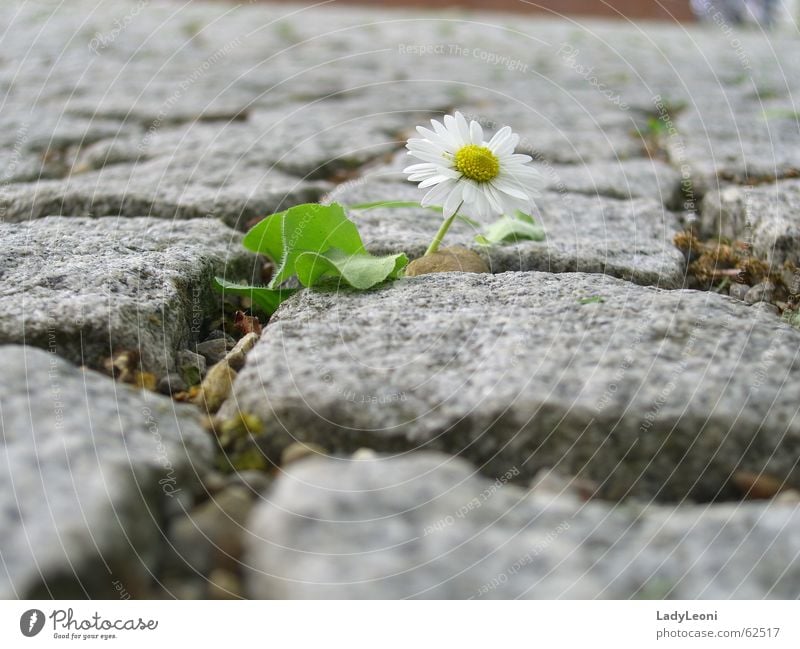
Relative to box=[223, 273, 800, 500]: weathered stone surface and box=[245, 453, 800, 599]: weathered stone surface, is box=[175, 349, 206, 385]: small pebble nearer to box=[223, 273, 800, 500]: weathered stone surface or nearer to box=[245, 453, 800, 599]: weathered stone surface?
box=[223, 273, 800, 500]: weathered stone surface

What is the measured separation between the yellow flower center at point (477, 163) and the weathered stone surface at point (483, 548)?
551 millimetres

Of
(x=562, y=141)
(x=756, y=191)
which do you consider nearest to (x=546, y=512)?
(x=756, y=191)

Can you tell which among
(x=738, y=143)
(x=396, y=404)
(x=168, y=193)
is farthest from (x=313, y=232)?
(x=738, y=143)

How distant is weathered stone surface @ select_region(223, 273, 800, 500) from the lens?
0.79 m

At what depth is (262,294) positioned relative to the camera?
1153mm

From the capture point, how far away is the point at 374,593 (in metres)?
0.65

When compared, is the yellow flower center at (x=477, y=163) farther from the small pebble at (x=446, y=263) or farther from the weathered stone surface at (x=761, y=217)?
the weathered stone surface at (x=761, y=217)

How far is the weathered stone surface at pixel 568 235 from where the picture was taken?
1.29m

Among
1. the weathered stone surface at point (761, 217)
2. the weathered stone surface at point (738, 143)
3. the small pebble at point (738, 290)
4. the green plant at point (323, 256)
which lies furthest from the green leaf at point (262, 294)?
the weathered stone surface at point (738, 143)

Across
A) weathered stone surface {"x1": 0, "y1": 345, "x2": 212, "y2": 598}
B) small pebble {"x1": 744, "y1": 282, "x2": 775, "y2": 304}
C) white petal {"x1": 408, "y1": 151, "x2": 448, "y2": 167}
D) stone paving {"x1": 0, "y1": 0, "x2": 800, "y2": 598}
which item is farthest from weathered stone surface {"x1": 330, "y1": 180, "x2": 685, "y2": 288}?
weathered stone surface {"x1": 0, "y1": 345, "x2": 212, "y2": 598}

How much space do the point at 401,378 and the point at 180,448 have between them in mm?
258

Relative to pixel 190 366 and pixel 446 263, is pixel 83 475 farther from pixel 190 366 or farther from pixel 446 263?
pixel 446 263

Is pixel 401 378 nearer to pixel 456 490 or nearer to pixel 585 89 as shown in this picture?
pixel 456 490

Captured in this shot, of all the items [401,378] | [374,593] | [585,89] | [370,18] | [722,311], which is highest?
[370,18]
